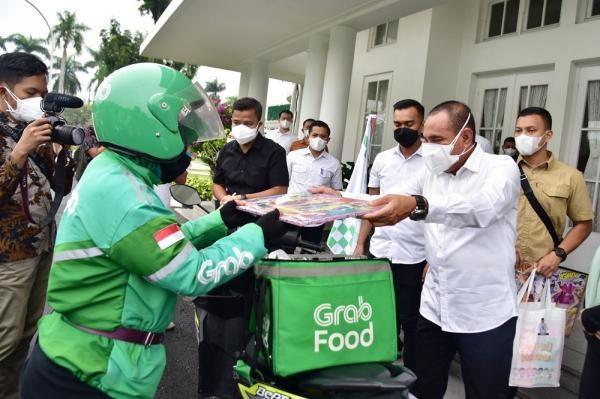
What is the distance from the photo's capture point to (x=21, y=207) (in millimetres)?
2699

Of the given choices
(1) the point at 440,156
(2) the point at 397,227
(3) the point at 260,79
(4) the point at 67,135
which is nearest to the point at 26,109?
(4) the point at 67,135

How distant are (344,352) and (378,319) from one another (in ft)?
0.55

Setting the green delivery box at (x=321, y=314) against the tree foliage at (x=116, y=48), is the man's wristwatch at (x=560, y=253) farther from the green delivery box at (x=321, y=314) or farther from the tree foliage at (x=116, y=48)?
the tree foliage at (x=116, y=48)

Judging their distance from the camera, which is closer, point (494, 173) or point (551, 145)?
point (494, 173)

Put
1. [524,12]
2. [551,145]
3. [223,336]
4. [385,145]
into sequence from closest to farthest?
[223,336] → [551,145] → [524,12] → [385,145]

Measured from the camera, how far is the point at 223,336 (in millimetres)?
1987

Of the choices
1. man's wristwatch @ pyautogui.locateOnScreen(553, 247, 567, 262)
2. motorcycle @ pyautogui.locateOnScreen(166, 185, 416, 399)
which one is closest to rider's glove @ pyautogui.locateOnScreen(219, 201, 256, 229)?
motorcycle @ pyautogui.locateOnScreen(166, 185, 416, 399)

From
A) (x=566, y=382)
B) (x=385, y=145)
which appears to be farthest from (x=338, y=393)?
(x=385, y=145)

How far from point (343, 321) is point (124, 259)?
698 millimetres

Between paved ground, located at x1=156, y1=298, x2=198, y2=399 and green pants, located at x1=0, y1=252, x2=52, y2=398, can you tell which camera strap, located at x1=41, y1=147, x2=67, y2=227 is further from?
paved ground, located at x1=156, y1=298, x2=198, y2=399

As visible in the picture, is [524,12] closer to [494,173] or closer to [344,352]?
[494,173]

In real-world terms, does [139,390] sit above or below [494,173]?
below

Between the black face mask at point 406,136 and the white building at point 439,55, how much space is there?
2004mm

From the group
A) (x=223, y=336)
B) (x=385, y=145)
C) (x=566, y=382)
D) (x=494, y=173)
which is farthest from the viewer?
(x=385, y=145)
